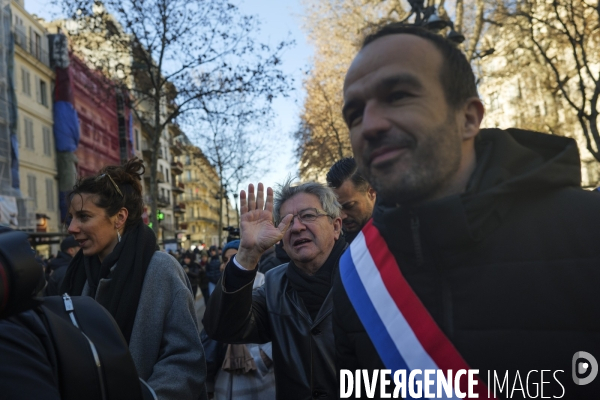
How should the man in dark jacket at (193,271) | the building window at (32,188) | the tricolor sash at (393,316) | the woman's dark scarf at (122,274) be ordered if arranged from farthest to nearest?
the building window at (32,188), the man in dark jacket at (193,271), the woman's dark scarf at (122,274), the tricolor sash at (393,316)

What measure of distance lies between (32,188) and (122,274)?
106 ft

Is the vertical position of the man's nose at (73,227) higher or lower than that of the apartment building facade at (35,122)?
lower

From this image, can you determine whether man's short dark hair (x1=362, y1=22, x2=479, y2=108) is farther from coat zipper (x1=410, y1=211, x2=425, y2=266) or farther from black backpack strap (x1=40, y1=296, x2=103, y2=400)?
black backpack strap (x1=40, y1=296, x2=103, y2=400)

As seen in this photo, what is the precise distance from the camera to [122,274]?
3.15m

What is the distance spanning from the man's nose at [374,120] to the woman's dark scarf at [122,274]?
1854 millimetres

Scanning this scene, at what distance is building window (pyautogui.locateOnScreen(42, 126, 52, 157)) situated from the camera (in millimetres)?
34428

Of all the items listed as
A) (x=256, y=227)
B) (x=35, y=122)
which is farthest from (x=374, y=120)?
(x=35, y=122)

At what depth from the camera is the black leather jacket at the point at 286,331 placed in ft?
9.25

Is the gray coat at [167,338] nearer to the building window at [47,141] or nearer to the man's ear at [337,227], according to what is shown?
the man's ear at [337,227]

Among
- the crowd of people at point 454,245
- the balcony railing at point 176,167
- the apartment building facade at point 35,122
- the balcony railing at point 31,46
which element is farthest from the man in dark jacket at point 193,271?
the balcony railing at point 176,167

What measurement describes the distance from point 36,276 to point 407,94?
1.14 m

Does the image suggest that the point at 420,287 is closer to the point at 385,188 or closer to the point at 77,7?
the point at 385,188

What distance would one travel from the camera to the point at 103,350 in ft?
5.92

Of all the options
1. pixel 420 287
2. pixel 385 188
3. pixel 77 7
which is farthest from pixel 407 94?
pixel 77 7
